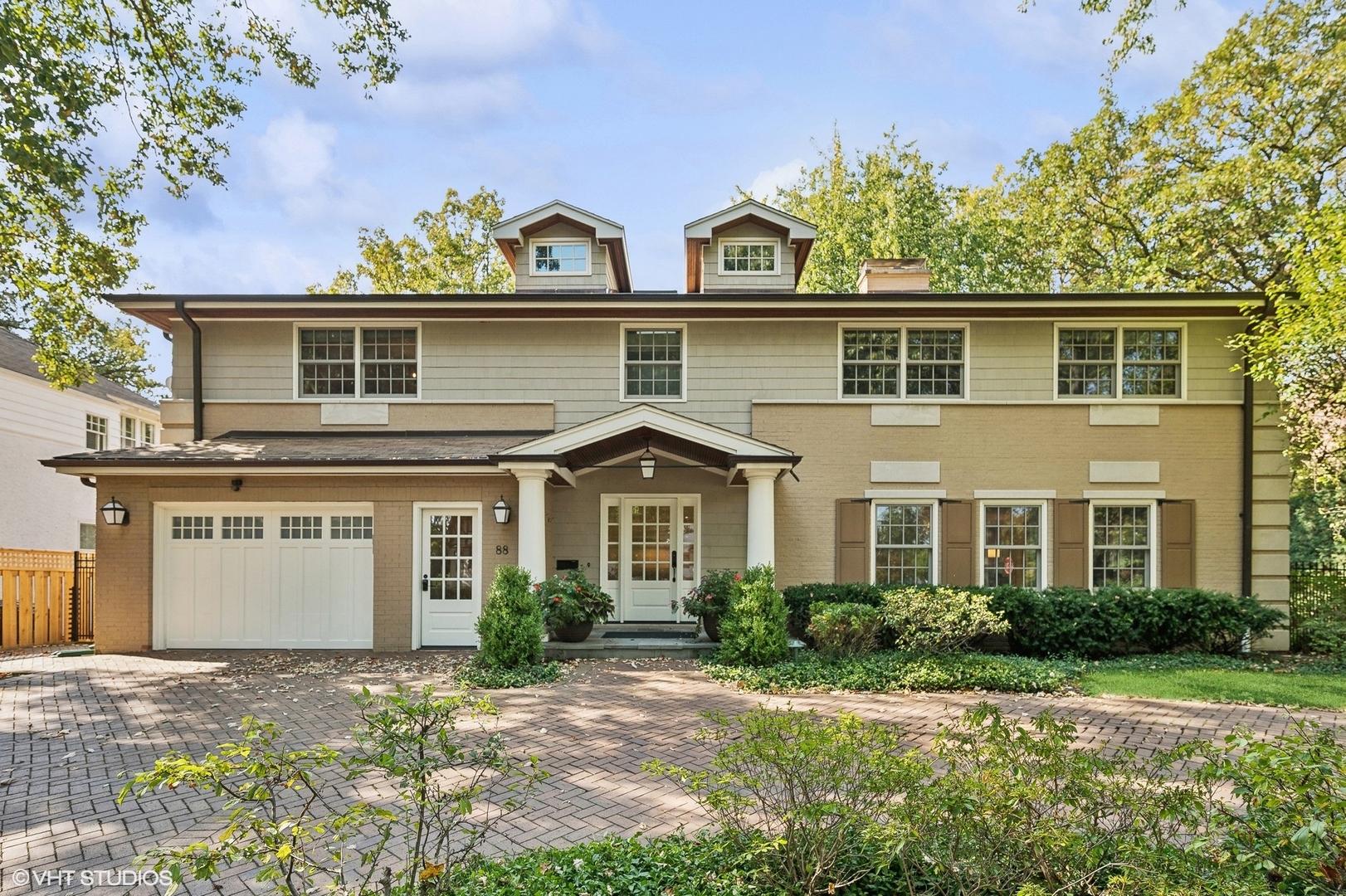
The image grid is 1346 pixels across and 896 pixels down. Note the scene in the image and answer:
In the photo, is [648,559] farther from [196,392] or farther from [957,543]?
[196,392]

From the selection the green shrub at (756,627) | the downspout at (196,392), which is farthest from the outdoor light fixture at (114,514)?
the green shrub at (756,627)

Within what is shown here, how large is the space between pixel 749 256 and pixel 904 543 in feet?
21.1

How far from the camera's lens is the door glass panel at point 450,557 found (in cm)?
1070

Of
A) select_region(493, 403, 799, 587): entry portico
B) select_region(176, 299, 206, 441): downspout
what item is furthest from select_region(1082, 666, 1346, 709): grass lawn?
select_region(176, 299, 206, 441): downspout

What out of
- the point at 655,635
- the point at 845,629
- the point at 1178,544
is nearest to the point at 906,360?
the point at 845,629

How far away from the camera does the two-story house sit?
10.6 m

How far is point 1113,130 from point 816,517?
1454 cm

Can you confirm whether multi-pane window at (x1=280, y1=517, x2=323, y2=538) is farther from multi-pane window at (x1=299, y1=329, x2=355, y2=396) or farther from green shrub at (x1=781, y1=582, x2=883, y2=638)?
green shrub at (x1=781, y1=582, x2=883, y2=638)

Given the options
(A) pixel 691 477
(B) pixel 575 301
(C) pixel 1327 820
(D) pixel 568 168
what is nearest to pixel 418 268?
(D) pixel 568 168

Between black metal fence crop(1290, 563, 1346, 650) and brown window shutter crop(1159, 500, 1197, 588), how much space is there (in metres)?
1.95

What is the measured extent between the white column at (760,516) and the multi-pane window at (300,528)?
7.22 metres

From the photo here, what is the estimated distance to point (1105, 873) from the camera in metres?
3.29

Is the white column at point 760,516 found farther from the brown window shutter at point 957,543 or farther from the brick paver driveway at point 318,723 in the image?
the brown window shutter at point 957,543

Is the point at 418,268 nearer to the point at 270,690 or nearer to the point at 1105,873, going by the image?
the point at 270,690
